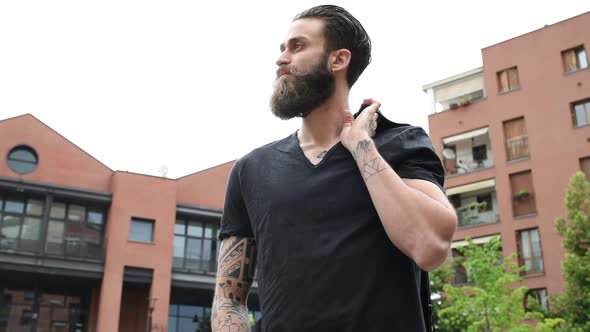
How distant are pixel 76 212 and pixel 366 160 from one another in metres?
31.7

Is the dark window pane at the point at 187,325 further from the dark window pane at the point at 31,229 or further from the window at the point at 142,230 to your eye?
the dark window pane at the point at 31,229

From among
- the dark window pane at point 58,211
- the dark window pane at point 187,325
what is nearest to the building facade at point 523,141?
the dark window pane at point 187,325

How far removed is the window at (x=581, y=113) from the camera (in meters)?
32.2

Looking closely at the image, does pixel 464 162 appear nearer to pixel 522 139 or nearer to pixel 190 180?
pixel 522 139

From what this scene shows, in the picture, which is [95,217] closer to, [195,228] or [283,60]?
[195,228]

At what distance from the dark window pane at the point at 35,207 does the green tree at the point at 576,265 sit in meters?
22.2

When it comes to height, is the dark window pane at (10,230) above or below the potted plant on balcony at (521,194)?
below

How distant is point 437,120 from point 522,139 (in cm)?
498

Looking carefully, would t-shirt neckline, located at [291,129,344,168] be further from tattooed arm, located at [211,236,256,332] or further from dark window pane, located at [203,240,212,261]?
dark window pane, located at [203,240,212,261]

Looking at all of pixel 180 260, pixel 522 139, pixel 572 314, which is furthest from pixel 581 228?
pixel 180 260

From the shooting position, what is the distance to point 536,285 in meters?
30.8

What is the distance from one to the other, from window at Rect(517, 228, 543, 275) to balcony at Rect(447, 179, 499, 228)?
162cm

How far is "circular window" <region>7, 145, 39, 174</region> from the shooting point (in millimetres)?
30875

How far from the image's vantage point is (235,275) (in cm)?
268
